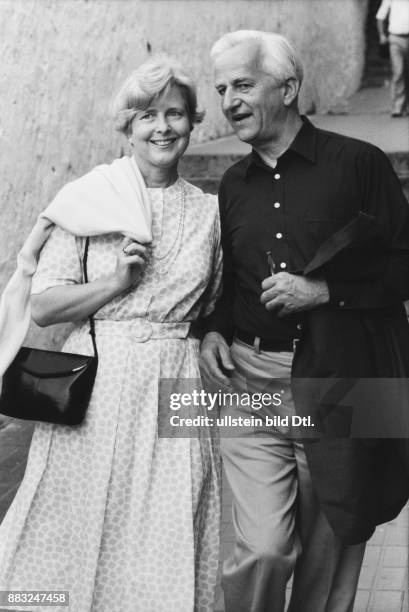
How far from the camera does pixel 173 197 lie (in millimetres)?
3629

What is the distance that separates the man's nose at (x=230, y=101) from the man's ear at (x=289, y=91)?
150 millimetres

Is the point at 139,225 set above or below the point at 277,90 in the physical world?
below

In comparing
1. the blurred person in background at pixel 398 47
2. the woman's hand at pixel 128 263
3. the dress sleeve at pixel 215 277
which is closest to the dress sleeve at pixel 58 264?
the woman's hand at pixel 128 263

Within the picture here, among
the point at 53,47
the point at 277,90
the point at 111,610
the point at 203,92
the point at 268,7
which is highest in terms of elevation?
the point at 268,7

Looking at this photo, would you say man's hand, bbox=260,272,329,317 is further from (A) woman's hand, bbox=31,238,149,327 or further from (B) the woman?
(A) woman's hand, bbox=31,238,149,327

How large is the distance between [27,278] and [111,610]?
996mm

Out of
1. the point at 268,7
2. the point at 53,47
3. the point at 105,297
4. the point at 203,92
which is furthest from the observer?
the point at 268,7

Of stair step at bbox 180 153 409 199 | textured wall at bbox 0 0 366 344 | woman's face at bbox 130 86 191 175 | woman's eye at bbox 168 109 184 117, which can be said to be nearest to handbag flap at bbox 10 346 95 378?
woman's face at bbox 130 86 191 175

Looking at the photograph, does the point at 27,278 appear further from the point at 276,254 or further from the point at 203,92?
the point at 203,92

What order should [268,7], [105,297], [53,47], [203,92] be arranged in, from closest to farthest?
[105,297], [53,47], [203,92], [268,7]

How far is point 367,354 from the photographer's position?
3506 millimetres

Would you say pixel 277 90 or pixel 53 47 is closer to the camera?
pixel 277 90

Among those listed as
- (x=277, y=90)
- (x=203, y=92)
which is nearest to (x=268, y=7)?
(x=203, y=92)

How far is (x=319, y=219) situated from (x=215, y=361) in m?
0.53
